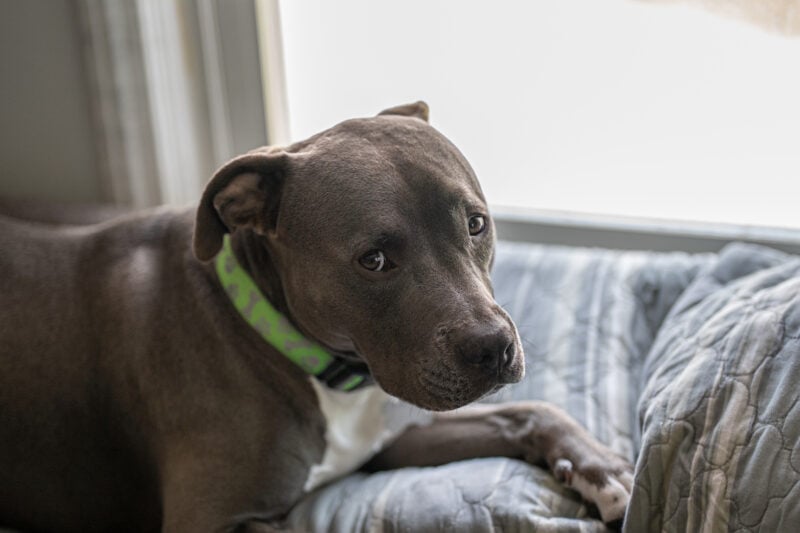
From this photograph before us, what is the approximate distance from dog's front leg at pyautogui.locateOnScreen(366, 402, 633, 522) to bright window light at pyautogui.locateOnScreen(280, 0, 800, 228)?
2.92 feet

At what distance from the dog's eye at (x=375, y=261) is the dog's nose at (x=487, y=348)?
0.19 metres

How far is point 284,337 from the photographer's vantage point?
1.66m

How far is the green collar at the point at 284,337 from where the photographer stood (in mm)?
1660

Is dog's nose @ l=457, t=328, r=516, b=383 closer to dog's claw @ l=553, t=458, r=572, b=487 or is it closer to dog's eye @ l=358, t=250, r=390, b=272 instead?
dog's eye @ l=358, t=250, r=390, b=272

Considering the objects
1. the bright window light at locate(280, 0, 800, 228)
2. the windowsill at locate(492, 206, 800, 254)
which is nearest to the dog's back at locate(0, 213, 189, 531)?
the bright window light at locate(280, 0, 800, 228)

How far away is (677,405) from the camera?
155 cm

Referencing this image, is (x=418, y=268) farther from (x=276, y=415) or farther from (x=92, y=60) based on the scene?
(x=92, y=60)

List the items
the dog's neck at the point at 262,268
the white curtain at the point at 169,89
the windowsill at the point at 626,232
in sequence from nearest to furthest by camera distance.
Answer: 1. the dog's neck at the point at 262,268
2. the white curtain at the point at 169,89
3. the windowsill at the point at 626,232

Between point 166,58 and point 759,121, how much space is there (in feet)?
Answer: 5.03

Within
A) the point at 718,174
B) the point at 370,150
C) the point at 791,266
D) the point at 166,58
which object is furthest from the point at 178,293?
the point at 718,174

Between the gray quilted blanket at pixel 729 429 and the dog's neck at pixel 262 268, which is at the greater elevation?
the dog's neck at pixel 262 268

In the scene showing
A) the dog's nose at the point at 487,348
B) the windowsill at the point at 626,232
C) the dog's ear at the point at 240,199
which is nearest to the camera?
the dog's nose at the point at 487,348

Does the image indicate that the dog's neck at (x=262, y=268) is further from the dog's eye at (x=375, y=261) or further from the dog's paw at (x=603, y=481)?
the dog's paw at (x=603, y=481)

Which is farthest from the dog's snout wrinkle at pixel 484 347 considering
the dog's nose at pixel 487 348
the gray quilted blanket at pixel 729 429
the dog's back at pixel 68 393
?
the dog's back at pixel 68 393
